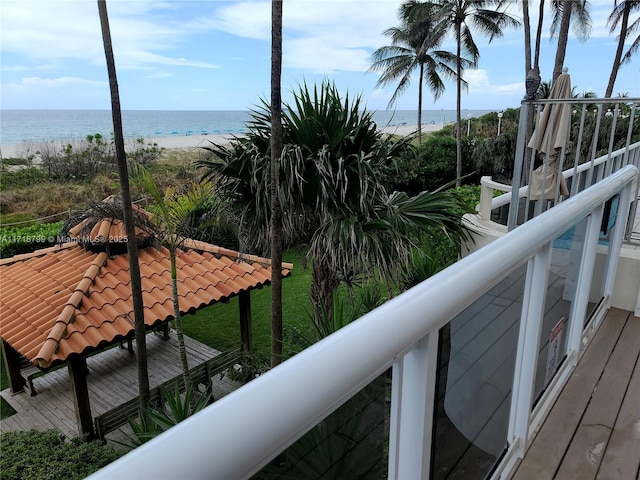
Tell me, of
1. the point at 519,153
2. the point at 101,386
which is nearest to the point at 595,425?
the point at 519,153

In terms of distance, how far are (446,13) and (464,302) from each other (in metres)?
22.6

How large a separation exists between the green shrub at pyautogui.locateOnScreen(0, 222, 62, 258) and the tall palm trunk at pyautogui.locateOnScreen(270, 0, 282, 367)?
9656 mm

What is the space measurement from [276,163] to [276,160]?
0.11 feet

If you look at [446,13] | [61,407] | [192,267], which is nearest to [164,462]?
[192,267]

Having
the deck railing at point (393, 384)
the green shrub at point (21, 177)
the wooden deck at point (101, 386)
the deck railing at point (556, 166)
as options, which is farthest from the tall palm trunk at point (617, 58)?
the green shrub at point (21, 177)

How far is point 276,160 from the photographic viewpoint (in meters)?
4.53

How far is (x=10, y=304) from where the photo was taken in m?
7.12

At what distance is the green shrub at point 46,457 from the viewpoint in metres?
4.53

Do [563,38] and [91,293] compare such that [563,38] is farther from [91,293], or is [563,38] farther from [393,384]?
[393,384]

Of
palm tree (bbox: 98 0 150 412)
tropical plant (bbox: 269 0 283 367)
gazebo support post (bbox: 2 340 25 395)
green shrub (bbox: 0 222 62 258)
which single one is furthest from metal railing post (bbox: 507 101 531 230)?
green shrub (bbox: 0 222 62 258)

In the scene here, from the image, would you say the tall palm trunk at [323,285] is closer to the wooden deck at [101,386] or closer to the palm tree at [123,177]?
the palm tree at [123,177]

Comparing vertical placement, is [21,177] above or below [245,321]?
above

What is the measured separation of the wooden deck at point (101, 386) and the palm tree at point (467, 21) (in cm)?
1496

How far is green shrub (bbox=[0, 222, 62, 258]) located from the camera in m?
12.4
